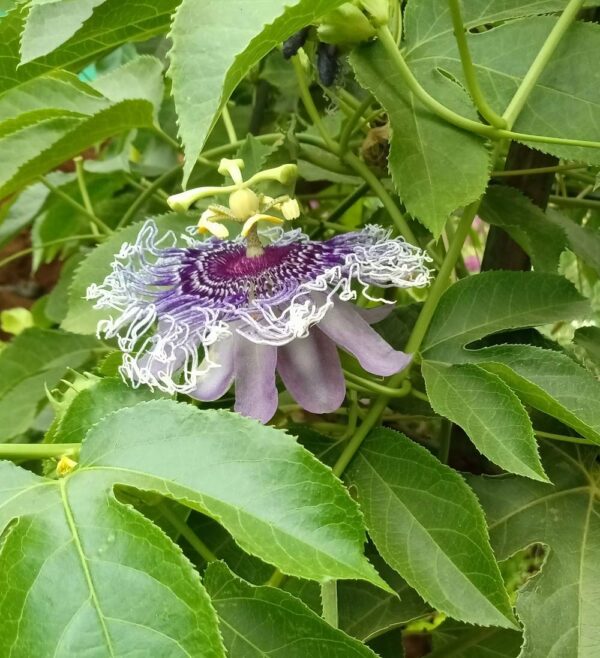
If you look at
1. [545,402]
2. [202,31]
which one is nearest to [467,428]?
[545,402]

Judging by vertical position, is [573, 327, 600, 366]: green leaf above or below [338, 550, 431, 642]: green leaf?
above

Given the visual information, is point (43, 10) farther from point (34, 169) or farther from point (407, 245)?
point (407, 245)

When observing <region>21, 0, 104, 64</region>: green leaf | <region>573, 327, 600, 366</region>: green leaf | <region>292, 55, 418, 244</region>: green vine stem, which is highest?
<region>21, 0, 104, 64</region>: green leaf

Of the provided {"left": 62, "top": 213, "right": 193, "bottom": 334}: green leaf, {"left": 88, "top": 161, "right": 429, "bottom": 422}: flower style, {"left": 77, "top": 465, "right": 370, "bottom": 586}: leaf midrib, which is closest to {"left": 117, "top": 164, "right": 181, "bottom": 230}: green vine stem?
{"left": 62, "top": 213, "right": 193, "bottom": 334}: green leaf

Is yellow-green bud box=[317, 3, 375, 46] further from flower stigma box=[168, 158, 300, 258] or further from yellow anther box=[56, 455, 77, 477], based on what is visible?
yellow anther box=[56, 455, 77, 477]

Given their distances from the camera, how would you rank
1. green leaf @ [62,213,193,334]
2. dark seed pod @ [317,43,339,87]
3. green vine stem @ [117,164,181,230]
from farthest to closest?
green vine stem @ [117,164,181,230] → green leaf @ [62,213,193,334] → dark seed pod @ [317,43,339,87]

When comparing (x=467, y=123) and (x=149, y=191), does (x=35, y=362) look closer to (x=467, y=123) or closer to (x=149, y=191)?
(x=149, y=191)
